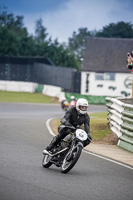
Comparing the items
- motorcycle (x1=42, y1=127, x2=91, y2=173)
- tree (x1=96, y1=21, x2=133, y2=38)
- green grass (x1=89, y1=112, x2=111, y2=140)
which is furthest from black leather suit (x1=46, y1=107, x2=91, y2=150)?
tree (x1=96, y1=21, x2=133, y2=38)

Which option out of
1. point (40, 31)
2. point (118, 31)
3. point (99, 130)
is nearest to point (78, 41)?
point (40, 31)

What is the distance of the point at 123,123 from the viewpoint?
15.6 meters

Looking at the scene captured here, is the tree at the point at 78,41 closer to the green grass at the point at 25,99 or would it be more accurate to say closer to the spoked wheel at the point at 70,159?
the green grass at the point at 25,99

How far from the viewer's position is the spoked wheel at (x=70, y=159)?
982 cm

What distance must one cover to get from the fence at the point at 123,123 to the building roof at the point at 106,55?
43.5m

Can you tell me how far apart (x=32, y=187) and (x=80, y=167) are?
2984 millimetres

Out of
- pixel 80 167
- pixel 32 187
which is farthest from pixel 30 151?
pixel 32 187

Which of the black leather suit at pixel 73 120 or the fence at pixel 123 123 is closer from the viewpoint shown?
the black leather suit at pixel 73 120

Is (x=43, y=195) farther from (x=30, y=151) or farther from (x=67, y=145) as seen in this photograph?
(x=30, y=151)

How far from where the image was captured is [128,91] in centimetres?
5872

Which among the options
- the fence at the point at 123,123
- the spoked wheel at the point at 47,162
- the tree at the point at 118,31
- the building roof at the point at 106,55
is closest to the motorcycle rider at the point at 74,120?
the spoked wheel at the point at 47,162

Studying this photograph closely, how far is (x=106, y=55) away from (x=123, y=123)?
47.3 m

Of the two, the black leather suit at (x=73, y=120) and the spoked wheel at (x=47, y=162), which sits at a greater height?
the black leather suit at (x=73, y=120)

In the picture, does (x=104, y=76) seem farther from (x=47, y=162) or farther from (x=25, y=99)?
(x=47, y=162)
